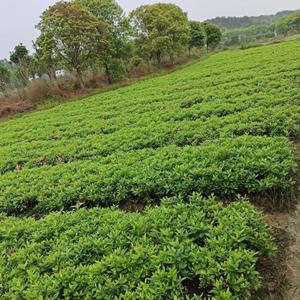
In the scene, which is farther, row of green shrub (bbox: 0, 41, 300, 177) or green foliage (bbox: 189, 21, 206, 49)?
green foliage (bbox: 189, 21, 206, 49)

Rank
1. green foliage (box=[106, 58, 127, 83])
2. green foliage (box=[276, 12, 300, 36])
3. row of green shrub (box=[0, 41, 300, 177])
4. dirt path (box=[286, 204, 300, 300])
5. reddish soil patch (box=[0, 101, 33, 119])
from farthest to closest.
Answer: green foliage (box=[276, 12, 300, 36]) < green foliage (box=[106, 58, 127, 83]) < reddish soil patch (box=[0, 101, 33, 119]) < row of green shrub (box=[0, 41, 300, 177]) < dirt path (box=[286, 204, 300, 300])

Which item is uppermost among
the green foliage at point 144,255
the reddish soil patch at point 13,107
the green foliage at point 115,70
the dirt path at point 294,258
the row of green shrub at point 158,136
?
the green foliage at point 115,70

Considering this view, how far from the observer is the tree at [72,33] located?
1022 inches

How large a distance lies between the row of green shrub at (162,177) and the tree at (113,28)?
950 inches

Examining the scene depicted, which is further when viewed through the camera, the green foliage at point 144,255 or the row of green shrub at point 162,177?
the row of green shrub at point 162,177

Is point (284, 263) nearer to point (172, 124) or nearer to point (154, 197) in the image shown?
point (154, 197)

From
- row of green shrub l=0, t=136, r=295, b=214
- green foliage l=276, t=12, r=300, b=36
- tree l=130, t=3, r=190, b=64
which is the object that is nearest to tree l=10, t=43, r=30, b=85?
tree l=130, t=3, r=190, b=64

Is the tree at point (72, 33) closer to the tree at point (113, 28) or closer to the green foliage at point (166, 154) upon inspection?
the tree at point (113, 28)

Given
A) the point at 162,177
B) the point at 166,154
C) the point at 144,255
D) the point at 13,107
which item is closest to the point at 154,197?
the point at 162,177

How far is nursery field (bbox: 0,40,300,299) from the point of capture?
3.79 m

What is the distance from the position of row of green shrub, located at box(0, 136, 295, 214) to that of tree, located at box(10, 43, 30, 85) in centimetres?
2766

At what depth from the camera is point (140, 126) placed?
35.0 ft

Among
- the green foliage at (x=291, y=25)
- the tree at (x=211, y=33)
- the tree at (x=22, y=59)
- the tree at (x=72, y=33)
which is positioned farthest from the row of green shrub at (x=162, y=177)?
the green foliage at (x=291, y=25)

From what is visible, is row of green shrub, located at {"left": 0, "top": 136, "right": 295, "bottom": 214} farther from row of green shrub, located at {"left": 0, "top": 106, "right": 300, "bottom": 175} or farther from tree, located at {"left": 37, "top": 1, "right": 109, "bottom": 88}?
tree, located at {"left": 37, "top": 1, "right": 109, "bottom": 88}
